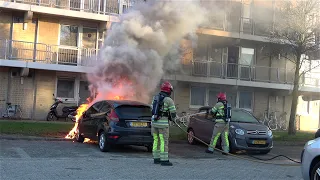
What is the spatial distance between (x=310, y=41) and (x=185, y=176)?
38.6 feet

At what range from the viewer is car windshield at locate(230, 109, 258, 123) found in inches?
497

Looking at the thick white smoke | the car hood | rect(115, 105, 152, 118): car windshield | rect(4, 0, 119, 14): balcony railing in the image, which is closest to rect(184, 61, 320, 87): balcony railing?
rect(4, 0, 119, 14): balcony railing

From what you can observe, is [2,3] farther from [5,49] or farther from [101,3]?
[101,3]

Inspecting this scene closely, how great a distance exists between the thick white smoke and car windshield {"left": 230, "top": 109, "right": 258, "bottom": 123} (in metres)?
3.25

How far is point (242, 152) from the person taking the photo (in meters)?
12.2

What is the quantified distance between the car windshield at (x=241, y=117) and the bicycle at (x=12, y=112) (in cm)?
1087

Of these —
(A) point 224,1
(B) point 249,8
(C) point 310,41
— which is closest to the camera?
(C) point 310,41

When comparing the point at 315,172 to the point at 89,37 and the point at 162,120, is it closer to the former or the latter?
the point at 162,120

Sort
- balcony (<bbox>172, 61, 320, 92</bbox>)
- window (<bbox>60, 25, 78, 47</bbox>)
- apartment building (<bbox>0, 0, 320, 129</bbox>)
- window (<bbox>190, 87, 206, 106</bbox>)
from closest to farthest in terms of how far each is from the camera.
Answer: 1. apartment building (<bbox>0, 0, 320, 129</bbox>)
2. window (<bbox>60, 25, 78, 47</bbox>)
3. balcony (<bbox>172, 61, 320, 92</bbox>)
4. window (<bbox>190, 87, 206, 106</bbox>)

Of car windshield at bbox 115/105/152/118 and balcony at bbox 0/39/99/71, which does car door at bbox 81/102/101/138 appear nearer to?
car windshield at bbox 115/105/152/118

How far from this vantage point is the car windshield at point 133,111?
10.3m

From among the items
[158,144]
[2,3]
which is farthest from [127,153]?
[2,3]

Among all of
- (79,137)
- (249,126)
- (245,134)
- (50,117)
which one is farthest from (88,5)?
(245,134)

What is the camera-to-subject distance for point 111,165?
842 cm
